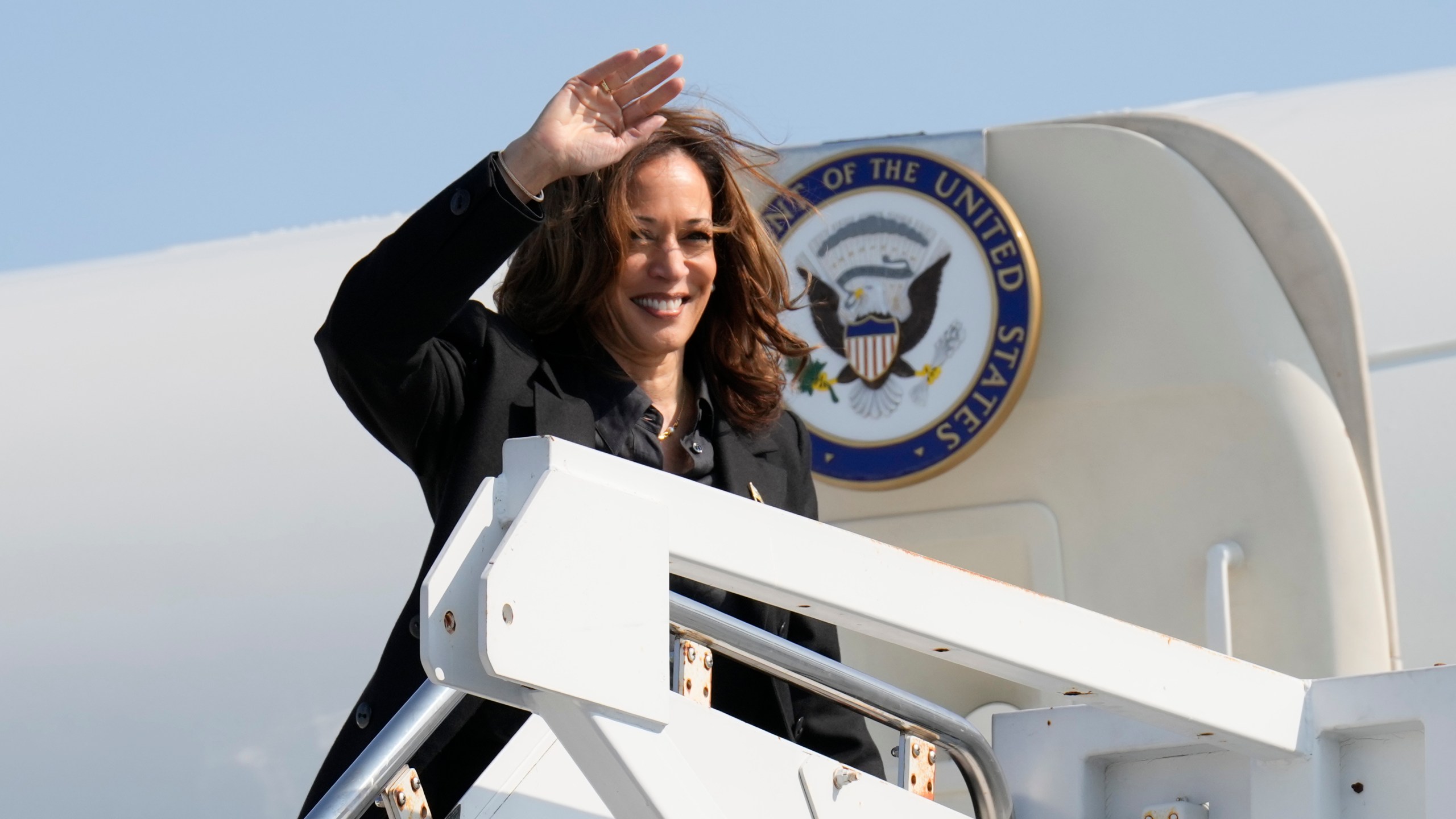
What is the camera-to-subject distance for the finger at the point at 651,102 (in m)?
1.95

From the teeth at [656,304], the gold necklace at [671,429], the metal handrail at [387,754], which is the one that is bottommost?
the metal handrail at [387,754]

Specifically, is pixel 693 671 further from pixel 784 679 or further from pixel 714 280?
pixel 714 280

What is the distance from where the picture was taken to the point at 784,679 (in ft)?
6.40

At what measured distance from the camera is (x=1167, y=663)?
1723 millimetres

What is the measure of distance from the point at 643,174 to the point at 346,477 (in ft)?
7.38

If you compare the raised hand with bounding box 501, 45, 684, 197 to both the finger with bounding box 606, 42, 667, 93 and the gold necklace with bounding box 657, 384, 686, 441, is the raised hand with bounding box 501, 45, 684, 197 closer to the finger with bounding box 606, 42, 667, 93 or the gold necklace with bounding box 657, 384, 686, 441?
the finger with bounding box 606, 42, 667, 93

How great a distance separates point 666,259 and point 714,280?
138 millimetres

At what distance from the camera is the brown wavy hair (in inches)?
89.0

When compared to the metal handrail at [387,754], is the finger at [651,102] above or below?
above

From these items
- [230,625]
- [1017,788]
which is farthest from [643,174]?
[230,625]

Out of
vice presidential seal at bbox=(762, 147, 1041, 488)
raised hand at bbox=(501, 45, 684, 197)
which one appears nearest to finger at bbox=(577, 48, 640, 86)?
raised hand at bbox=(501, 45, 684, 197)

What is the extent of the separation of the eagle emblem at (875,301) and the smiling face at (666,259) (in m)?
1.64

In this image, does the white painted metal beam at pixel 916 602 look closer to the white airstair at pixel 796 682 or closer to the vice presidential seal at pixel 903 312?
the white airstair at pixel 796 682

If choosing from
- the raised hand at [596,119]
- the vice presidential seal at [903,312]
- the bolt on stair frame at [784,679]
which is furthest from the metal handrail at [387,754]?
the vice presidential seal at [903,312]
